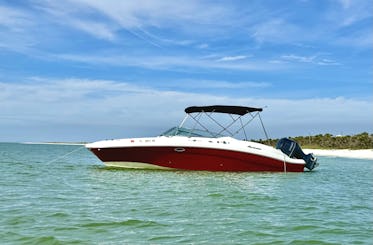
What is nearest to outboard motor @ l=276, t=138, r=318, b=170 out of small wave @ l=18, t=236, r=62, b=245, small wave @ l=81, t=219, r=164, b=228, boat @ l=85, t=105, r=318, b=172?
boat @ l=85, t=105, r=318, b=172

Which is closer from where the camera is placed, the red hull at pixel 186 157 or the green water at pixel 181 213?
the green water at pixel 181 213

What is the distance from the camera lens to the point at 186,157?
21.0 m

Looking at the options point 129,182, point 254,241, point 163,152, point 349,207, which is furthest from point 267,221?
point 163,152

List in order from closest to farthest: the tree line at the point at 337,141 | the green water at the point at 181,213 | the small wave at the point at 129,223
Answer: the green water at the point at 181,213, the small wave at the point at 129,223, the tree line at the point at 337,141

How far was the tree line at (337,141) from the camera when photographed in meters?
68.5

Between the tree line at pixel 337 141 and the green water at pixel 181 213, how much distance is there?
5070 centimetres

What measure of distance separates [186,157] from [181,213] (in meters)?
11.4

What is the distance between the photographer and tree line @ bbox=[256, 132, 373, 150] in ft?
225

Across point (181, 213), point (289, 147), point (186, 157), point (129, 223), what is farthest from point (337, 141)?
point (129, 223)

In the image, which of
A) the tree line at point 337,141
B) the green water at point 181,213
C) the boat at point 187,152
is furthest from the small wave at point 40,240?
the tree line at point 337,141

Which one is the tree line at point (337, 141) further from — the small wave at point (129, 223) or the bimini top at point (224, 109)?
the small wave at point (129, 223)

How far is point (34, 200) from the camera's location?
11.5 m

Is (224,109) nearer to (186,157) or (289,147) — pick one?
(186,157)

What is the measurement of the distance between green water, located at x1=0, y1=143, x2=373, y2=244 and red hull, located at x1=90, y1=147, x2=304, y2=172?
5106 millimetres
